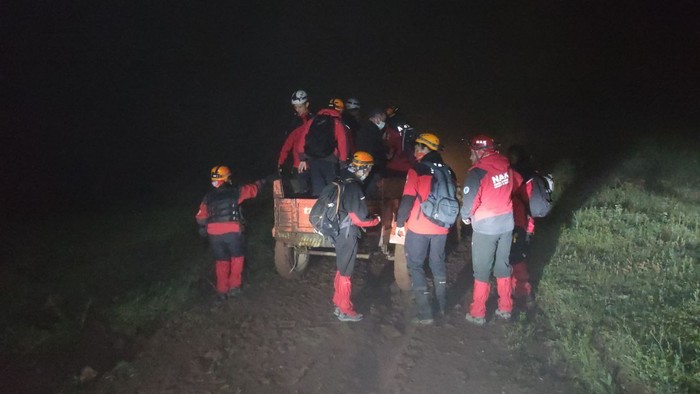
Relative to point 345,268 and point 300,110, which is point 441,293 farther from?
point 300,110

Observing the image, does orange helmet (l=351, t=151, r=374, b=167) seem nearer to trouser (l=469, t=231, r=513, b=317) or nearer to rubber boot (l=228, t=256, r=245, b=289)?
trouser (l=469, t=231, r=513, b=317)

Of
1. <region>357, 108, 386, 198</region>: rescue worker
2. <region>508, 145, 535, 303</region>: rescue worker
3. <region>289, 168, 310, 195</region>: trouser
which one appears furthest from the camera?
<region>357, 108, 386, 198</region>: rescue worker

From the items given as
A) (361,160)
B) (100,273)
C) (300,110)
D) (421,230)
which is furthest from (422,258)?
(100,273)

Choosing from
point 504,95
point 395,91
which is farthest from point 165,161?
point 504,95

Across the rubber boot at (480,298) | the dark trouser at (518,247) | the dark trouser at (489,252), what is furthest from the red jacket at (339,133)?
the rubber boot at (480,298)

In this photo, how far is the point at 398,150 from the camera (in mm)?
9156

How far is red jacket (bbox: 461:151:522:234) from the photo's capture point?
5.70m

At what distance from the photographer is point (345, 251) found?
6.14 metres

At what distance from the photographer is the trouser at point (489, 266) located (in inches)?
235

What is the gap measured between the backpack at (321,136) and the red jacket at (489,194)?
246 cm

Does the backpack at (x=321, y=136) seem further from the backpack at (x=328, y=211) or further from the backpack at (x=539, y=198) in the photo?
the backpack at (x=539, y=198)

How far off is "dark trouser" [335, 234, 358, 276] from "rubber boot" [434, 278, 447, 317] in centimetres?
104

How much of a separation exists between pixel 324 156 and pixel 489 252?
282cm

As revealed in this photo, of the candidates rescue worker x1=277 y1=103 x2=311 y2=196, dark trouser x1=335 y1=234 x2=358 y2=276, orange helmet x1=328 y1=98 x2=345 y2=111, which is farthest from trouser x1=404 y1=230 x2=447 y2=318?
orange helmet x1=328 y1=98 x2=345 y2=111
